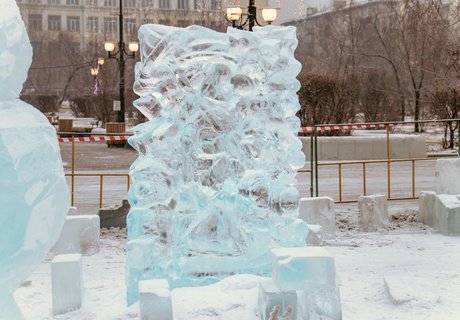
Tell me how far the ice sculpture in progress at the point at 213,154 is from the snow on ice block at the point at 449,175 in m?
4.62

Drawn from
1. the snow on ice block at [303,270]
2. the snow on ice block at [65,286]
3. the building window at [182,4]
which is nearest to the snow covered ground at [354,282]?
the snow on ice block at [65,286]

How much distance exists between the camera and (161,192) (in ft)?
22.6

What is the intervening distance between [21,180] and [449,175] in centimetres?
857

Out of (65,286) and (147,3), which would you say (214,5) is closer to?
(147,3)

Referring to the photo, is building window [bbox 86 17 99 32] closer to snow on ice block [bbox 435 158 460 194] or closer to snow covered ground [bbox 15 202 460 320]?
snow on ice block [bbox 435 158 460 194]

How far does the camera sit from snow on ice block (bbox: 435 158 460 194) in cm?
1095

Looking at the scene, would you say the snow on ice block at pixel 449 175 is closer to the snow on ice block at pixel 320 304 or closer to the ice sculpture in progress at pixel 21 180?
the snow on ice block at pixel 320 304

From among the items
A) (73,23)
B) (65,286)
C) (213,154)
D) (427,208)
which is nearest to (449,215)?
(427,208)

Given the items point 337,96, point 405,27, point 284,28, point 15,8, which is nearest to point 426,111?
point 405,27

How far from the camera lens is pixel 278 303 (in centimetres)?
585

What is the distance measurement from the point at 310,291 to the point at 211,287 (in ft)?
3.39

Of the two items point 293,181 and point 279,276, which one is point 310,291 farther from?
point 293,181

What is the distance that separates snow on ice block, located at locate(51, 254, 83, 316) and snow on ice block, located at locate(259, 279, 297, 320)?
1.75m

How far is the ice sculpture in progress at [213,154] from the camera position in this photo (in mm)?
6875
